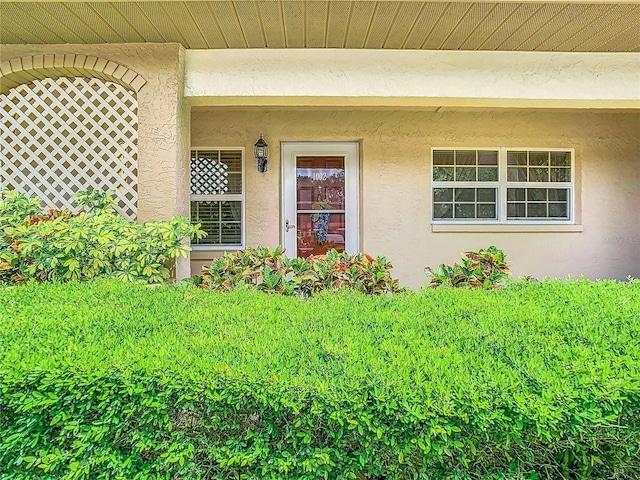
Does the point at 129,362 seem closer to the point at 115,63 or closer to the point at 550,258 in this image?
the point at 115,63

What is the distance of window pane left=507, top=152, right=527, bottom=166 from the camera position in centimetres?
671

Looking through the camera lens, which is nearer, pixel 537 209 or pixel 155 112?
pixel 155 112

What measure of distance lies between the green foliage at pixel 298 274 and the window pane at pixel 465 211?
3276 mm

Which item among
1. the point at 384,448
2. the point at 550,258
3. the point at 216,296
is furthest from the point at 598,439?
the point at 550,258

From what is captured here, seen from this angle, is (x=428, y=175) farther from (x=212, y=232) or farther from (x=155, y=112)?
(x=155, y=112)

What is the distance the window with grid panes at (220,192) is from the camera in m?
6.45

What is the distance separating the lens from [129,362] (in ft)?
5.33

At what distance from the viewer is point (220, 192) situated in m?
6.48

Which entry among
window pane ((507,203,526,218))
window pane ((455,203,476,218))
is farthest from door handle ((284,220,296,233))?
window pane ((507,203,526,218))

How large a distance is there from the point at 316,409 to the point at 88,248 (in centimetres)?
328

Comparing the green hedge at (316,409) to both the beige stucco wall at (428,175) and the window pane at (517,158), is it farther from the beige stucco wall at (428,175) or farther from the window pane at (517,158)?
the window pane at (517,158)

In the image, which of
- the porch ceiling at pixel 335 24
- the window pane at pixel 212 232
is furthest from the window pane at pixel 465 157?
the window pane at pixel 212 232

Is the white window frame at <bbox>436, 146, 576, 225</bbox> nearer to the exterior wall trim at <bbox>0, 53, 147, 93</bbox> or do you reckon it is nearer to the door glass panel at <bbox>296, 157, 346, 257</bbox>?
the door glass panel at <bbox>296, 157, 346, 257</bbox>

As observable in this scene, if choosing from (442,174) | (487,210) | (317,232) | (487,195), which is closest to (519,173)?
(487,195)
